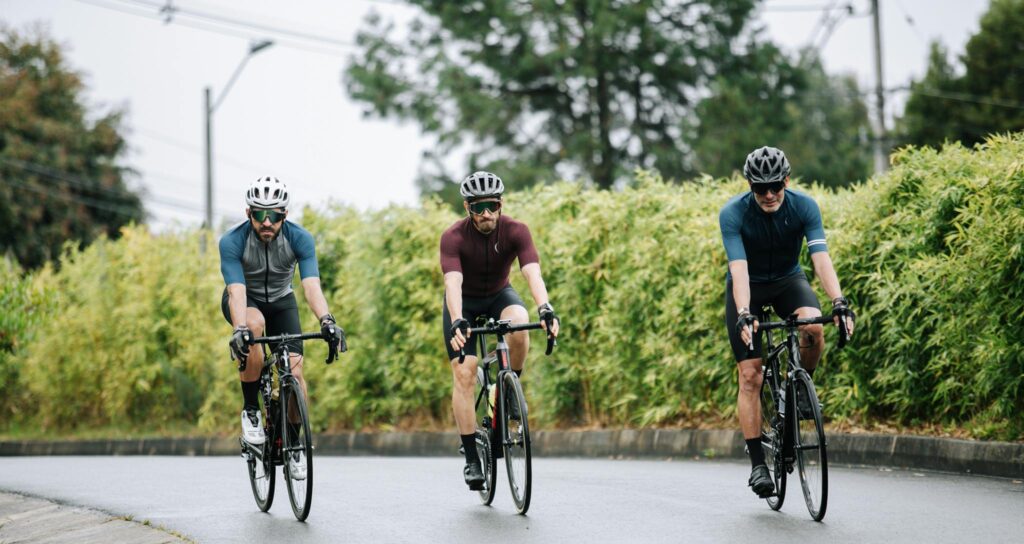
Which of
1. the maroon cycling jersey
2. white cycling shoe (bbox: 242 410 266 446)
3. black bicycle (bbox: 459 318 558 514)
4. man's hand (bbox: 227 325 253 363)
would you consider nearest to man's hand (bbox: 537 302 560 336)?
black bicycle (bbox: 459 318 558 514)

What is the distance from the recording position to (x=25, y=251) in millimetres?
42688

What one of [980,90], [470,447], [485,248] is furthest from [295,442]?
[980,90]

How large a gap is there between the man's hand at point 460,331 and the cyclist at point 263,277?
841 mm

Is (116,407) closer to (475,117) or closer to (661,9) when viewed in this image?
(475,117)

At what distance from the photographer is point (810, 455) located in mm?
7520

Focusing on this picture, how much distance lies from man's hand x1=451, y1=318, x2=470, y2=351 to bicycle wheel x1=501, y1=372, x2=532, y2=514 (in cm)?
41

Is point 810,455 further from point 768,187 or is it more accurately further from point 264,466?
point 264,466

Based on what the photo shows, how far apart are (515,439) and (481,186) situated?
5.30ft

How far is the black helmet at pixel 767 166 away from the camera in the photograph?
7531 mm

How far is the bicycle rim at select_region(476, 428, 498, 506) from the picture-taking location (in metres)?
8.40

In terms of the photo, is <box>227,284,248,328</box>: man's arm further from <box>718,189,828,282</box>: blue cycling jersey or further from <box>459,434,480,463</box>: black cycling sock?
<box>718,189,828,282</box>: blue cycling jersey

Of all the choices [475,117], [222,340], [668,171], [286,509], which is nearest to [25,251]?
[475,117]

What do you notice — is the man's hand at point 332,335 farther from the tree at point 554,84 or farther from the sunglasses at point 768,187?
the tree at point 554,84

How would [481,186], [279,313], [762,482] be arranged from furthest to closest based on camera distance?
[279,313], [481,186], [762,482]
